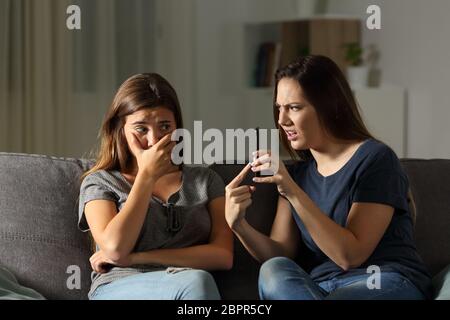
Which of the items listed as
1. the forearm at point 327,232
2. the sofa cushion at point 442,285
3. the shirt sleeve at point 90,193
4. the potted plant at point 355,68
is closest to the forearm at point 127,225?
the shirt sleeve at point 90,193

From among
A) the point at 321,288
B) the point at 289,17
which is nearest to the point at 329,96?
the point at 321,288

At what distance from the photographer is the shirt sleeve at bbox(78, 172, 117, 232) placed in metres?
1.95

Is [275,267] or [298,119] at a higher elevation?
[298,119]

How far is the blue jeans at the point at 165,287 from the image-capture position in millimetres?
1748

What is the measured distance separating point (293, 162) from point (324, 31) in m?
2.60

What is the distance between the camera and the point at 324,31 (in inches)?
183

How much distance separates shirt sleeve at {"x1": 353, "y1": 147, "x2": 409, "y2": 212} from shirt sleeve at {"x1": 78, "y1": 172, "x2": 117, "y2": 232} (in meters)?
0.57

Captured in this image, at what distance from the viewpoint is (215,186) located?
206 cm

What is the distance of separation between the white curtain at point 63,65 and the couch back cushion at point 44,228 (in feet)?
4.73

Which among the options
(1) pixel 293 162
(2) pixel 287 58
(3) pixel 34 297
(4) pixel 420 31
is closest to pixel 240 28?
(2) pixel 287 58

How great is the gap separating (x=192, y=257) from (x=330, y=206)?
0.34 m

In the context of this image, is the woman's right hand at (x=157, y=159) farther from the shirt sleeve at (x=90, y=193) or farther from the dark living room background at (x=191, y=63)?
the dark living room background at (x=191, y=63)

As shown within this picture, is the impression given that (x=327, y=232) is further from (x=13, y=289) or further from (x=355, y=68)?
(x=355, y=68)
